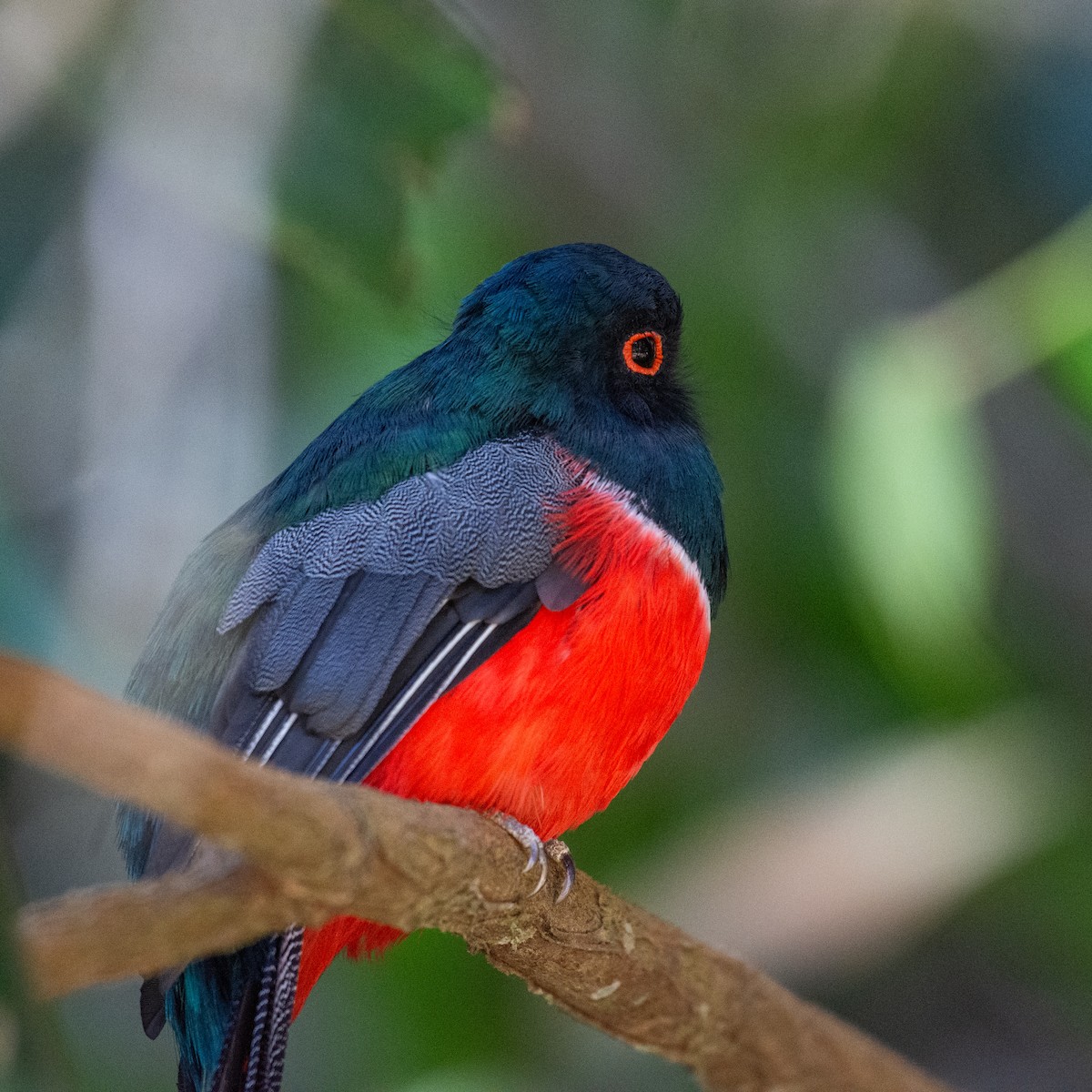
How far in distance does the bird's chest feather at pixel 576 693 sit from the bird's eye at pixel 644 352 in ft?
1.00

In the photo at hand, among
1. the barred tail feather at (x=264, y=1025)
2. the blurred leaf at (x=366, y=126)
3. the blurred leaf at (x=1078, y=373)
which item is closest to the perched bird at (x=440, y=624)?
the barred tail feather at (x=264, y=1025)

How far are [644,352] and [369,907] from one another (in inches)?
44.9

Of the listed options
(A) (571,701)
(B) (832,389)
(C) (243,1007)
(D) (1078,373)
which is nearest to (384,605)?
(A) (571,701)

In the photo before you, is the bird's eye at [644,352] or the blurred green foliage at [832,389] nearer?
the bird's eye at [644,352]

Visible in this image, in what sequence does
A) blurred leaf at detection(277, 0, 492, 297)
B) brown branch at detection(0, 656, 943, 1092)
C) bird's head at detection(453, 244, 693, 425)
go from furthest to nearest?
bird's head at detection(453, 244, 693, 425)
blurred leaf at detection(277, 0, 492, 297)
brown branch at detection(0, 656, 943, 1092)

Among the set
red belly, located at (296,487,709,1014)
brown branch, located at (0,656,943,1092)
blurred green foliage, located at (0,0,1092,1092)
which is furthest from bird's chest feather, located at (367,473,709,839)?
blurred green foliage, located at (0,0,1092,1092)

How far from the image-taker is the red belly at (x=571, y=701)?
5.67 feet

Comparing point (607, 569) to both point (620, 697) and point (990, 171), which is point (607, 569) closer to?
point (620, 697)

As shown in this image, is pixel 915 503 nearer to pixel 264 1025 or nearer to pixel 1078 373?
pixel 1078 373

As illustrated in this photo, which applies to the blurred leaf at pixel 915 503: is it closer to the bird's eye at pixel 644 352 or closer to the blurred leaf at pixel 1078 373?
the blurred leaf at pixel 1078 373

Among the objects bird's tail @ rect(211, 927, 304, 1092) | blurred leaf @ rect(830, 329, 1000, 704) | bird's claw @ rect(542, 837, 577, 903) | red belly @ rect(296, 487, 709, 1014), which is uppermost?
blurred leaf @ rect(830, 329, 1000, 704)

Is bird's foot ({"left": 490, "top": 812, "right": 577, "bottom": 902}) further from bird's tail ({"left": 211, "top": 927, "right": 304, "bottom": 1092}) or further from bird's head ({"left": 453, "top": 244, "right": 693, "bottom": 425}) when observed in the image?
bird's head ({"left": 453, "top": 244, "right": 693, "bottom": 425})

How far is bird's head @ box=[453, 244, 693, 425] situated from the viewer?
6.63 feet

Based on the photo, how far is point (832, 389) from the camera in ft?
9.70
